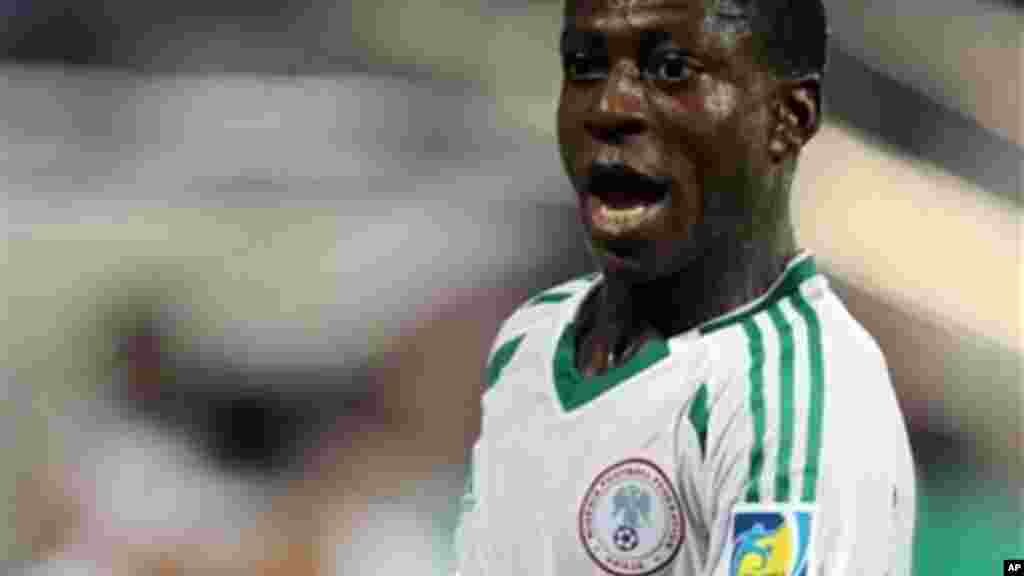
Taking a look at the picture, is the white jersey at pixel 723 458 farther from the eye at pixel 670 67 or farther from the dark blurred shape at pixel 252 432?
the dark blurred shape at pixel 252 432

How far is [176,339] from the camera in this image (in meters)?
1.53

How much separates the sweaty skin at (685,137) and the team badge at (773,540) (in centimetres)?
11

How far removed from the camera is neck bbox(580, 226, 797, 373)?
3.14 feet

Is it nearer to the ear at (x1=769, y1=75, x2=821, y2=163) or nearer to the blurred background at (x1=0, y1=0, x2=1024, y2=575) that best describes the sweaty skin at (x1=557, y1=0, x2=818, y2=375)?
the ear at (x1=769, y1=75, x2=821, y2=163)

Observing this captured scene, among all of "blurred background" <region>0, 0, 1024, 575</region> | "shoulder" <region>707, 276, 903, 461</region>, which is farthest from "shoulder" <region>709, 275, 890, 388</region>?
"blurred background" <region>0, 0, 1024, 575</region>

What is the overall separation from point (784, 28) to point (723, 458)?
194mm

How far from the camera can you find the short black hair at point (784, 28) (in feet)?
3.00

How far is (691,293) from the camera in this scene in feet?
3.16

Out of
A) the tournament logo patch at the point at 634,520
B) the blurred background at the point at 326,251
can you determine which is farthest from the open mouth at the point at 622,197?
the blurred background at the point at 326,251

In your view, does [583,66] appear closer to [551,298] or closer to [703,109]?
[703,109]

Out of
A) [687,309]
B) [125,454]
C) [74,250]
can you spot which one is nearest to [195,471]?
[125,454]

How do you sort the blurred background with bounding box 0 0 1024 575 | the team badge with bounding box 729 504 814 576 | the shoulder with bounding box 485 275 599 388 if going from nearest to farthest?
the team badge with bounding box 729 504 814 576
the shoulder with bounding box 485 275 599 388
the blurred background with bounding box 0 0 1024 575

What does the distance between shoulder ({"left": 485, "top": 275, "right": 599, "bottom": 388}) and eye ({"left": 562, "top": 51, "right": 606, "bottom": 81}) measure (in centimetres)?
14

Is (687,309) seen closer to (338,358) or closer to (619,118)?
(619,118)
